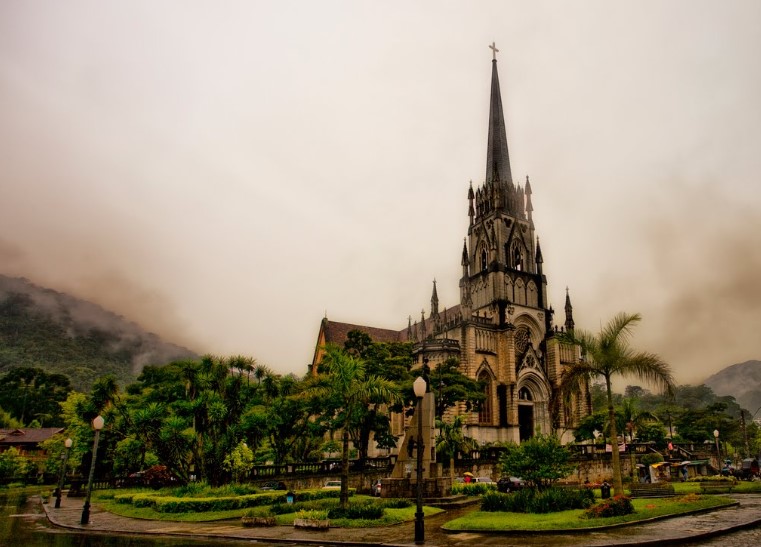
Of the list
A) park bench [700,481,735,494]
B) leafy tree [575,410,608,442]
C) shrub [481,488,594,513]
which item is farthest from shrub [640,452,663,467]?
shrub [481,488,594,513]

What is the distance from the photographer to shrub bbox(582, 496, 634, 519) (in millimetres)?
16016

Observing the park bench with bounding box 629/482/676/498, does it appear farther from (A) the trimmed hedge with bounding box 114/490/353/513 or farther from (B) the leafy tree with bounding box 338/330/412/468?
(B) the leafy tree with bounding box 338/330/412/468

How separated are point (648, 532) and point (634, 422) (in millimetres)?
33696

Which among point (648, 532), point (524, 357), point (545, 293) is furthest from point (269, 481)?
point (545, 293)

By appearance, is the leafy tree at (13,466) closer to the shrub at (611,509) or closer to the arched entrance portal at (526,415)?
the arched entrance portal at (526,415)

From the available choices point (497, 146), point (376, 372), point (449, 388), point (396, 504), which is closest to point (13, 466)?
point (376, 372)

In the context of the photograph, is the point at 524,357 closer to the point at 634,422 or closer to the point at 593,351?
the point at 634,422

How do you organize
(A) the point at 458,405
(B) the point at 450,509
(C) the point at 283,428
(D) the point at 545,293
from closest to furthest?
(B) the point at 450,509 < (C) the point at 283,428 < (A) the point at 458,405 < (D) the point at 545,293

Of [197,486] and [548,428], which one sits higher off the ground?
[548,428]

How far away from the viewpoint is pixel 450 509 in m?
22.5

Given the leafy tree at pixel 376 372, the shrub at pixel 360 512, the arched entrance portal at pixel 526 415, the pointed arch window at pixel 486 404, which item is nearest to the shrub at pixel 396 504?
the shrub at pixel 360 512

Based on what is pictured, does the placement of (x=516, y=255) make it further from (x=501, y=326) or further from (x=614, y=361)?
(x=614, y=361)

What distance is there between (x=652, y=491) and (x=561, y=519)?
11.6 m

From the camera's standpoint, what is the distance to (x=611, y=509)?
1617 centimetres
